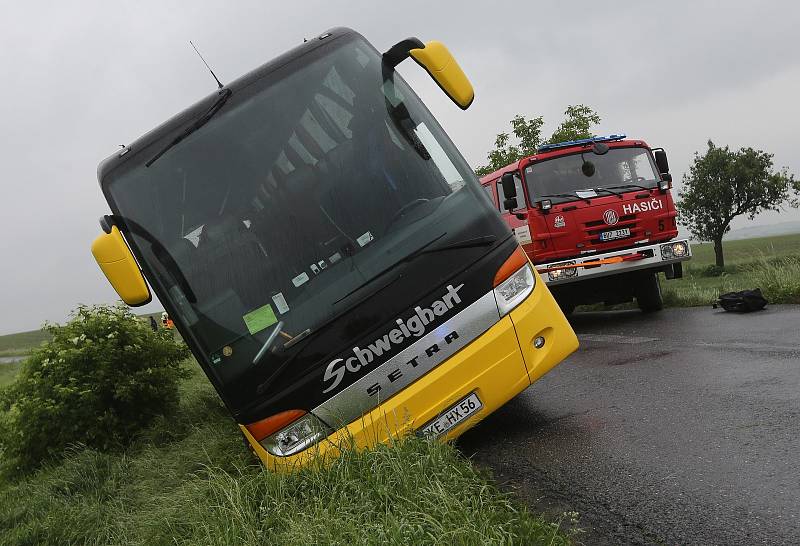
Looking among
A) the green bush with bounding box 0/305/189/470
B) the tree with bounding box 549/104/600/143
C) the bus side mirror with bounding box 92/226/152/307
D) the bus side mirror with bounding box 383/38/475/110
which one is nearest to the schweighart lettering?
the bus side mirror with bounding box 92/226/152/307

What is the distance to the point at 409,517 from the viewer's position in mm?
3135

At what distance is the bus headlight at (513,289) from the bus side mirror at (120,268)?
2.19m

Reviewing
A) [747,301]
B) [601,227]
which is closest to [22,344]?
[601,227]

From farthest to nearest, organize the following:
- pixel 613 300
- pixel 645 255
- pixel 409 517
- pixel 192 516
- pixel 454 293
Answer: pixel 613 300, pixel 645 255, pixel 454 293, pixel 192 516, pixel 409 517

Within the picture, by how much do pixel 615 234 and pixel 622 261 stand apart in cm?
42

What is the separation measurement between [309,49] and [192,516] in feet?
10.1

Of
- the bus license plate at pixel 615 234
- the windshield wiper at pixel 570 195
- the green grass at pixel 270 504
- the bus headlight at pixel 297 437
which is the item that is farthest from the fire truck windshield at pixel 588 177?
the bus headlight at pixel 297 437

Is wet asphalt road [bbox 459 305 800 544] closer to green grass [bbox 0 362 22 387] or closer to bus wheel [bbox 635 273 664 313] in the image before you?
bus wheel [bbox 635 273 664 313]

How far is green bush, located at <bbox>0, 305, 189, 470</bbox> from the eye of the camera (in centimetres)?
682

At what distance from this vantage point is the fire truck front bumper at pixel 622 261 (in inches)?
382

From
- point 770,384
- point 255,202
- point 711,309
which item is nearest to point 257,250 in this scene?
point 255,202

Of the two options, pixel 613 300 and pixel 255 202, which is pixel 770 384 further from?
pixel 613 300

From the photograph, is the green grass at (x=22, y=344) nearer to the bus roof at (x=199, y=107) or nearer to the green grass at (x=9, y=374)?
the green grass at (x=9, y=374)

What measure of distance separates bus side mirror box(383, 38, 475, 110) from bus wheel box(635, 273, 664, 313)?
6605 millimetres
